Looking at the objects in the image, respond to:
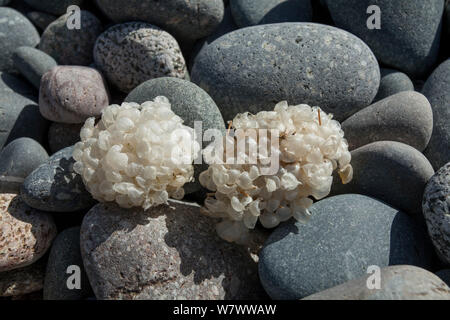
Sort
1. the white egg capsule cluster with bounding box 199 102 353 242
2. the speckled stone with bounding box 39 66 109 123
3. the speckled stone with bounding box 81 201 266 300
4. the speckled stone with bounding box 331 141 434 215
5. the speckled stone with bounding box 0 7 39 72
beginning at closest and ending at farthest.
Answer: the white egg capsule cluster with bounding box 199 102 353 242 < the speckled stone with bounding box 81 201 266 300 < the speckled stone with bounding box 331 141 434 215 < the speckled stone with bounding box 39 66 109 123 < the speckled stone with bounding box 0 7 39 72

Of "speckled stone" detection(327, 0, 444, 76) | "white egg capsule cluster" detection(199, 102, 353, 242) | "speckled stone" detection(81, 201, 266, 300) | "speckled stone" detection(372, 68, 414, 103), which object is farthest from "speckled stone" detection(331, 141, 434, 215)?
"speckled stone" detection(327, 0, 444, 76)

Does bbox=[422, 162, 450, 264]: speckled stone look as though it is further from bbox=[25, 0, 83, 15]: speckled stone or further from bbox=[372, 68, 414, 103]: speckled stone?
bbox=[25, 0, 83, 15]: speckled stone

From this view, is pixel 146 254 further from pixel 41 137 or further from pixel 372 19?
pixel 372 19

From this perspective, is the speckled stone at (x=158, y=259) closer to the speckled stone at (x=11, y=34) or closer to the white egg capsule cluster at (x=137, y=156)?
the white egg capsule cluster at (x=137, y=156)

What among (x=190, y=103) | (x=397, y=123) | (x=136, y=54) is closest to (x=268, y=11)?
(x=136, y=54)

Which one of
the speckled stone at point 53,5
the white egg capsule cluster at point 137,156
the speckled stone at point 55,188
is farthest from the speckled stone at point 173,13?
the speckled stone at point 55,188

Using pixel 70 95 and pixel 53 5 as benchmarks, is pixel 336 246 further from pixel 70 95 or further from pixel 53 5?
pixel 53 5
